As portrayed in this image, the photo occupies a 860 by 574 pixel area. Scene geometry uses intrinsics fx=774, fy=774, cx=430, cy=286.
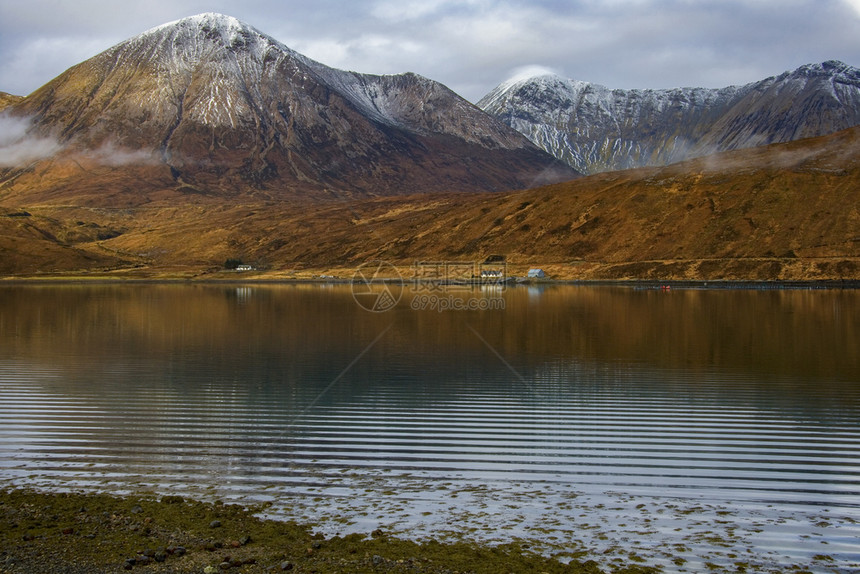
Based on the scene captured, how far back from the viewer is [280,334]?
50.2 meters

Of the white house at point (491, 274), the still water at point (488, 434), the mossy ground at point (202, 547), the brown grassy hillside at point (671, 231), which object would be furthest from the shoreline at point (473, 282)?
the mossy ground at point (202, 547)

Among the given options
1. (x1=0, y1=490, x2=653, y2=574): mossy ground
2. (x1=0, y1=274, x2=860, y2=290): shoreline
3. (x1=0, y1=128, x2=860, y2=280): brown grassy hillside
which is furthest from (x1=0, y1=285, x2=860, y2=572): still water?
(x1=0, y1=128, x2=860, y2=280): brown grassy hillside

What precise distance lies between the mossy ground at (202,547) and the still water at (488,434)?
72 centimetres

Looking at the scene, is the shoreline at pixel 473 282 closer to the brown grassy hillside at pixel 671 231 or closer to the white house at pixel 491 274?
the white house at pixel 491 274

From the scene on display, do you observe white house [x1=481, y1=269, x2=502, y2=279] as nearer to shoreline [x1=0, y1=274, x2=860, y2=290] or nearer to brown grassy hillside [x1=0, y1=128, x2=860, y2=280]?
shoreline [x1=0, y1=274, x2=860, y2=290]

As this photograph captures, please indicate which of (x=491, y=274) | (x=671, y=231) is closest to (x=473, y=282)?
(x=491, y=274)

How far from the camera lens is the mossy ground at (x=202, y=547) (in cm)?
1169

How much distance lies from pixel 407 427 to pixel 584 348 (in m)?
21.1

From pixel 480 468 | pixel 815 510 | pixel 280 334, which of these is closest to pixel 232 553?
pixel 480 468

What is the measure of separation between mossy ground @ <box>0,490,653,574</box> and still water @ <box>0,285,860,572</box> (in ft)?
2.35

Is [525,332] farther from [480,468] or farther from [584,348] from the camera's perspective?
[480,468]

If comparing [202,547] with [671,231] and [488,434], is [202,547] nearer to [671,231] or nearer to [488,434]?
[488,434]

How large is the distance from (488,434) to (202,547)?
33.9 feet

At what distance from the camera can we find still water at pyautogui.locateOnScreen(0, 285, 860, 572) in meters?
14.0
